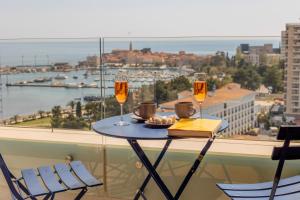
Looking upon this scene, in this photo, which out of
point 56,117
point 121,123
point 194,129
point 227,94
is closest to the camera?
point 194,129

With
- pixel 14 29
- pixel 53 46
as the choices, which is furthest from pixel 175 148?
pixel 14 29

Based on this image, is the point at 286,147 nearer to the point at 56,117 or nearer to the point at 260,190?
the point at 260,190

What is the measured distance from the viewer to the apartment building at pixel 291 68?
Answer: 135 inches

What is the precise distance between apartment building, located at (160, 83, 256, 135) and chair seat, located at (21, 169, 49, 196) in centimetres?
103

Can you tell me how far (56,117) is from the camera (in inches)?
164

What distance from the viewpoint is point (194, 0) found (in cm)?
475

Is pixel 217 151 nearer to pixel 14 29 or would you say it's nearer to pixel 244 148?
pixel 244 148

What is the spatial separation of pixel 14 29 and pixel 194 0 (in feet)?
6.40

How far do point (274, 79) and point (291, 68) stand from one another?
0.48 feet

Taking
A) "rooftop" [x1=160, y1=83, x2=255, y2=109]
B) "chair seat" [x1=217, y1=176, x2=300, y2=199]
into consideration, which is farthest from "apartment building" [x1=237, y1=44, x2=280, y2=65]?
"chair seat" [x1=217, y1=176, x2=300, y2=199]

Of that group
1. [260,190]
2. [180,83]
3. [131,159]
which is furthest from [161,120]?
[131,159]

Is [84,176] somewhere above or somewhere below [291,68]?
below

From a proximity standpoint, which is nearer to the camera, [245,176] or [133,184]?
[245,176]

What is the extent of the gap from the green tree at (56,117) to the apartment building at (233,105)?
1.09 meters
